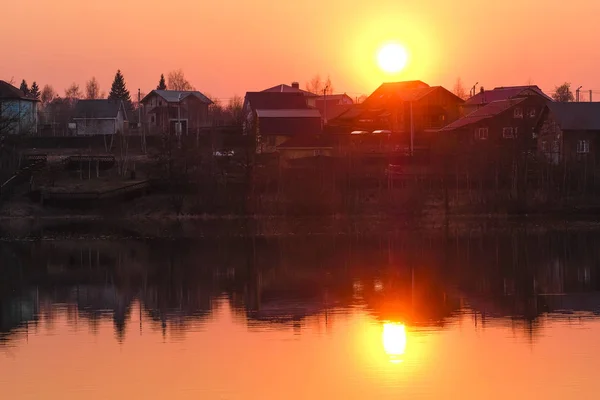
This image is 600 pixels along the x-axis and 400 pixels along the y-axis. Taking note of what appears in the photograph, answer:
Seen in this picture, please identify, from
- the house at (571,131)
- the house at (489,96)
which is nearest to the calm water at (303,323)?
the house at (571,131)

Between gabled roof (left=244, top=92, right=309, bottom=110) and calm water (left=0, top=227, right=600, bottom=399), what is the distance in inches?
1727

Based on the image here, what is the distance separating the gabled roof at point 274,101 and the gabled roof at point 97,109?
11.8m

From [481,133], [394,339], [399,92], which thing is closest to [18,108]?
[399,92]

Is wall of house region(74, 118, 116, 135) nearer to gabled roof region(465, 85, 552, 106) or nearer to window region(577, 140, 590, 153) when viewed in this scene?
gabled roof region(465, 85, 552, 106)

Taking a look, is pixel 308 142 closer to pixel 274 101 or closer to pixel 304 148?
pixel 304 148

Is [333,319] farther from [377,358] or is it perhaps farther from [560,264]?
[560,264]

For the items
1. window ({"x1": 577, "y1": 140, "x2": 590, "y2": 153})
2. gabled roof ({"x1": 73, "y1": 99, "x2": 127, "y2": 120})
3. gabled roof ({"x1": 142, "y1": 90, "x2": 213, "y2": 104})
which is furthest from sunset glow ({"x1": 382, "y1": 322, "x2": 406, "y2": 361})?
gabled roof ({"x1": 142, "y1": 90, "x2": 213, "y2": 104})

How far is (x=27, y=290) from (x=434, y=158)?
37.6 m

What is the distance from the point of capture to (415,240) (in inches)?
1639

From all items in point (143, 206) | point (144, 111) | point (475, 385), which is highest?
point (144, 111)

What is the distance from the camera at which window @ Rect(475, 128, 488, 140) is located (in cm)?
7231

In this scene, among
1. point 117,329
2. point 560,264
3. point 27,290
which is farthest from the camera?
point 560,264

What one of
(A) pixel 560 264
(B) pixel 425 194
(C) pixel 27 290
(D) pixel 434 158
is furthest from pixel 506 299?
(D) pixel 434 158

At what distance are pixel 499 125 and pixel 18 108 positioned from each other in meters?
36.4
